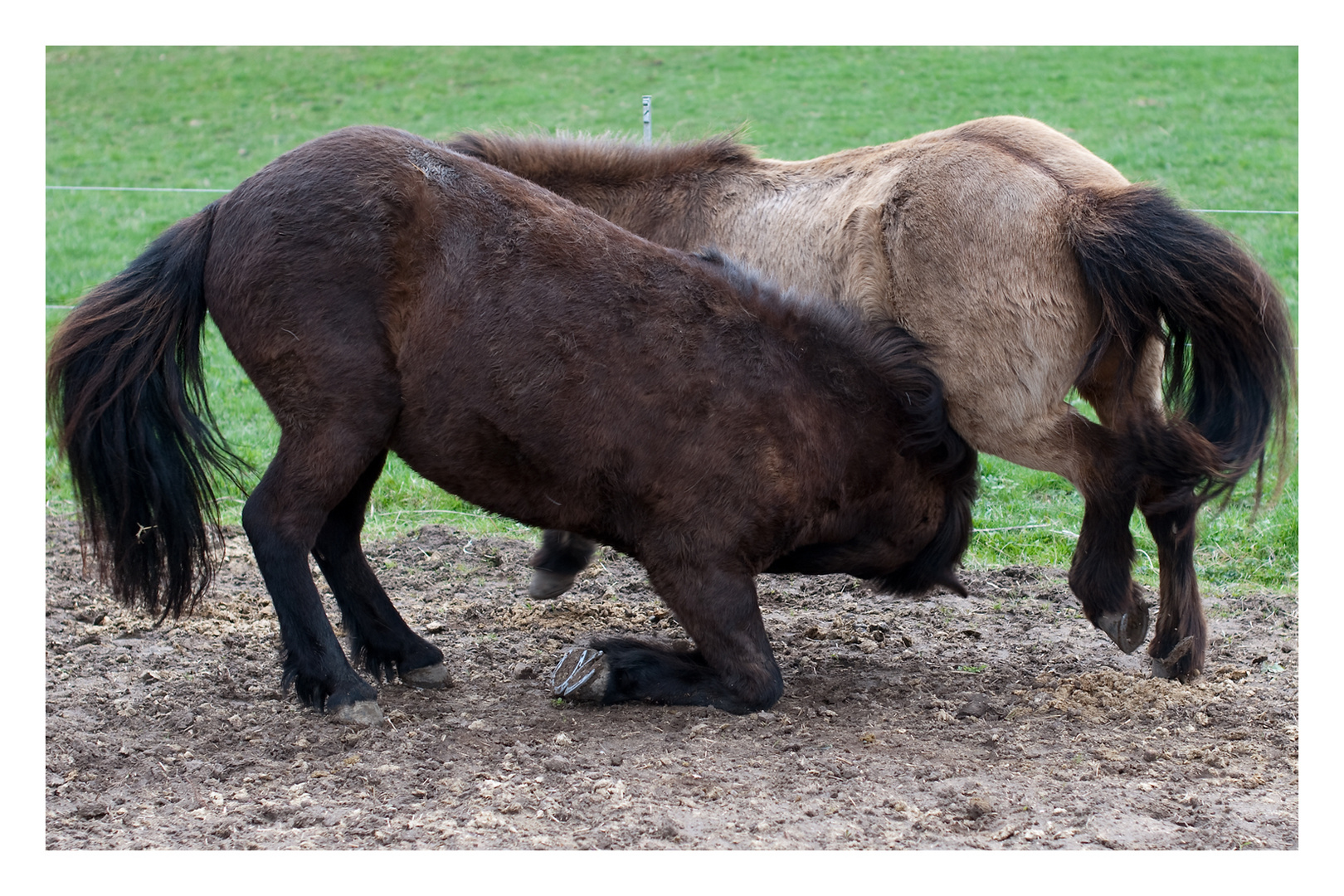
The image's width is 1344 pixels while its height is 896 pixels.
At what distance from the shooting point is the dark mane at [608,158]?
4.30m

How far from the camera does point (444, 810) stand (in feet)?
9.78

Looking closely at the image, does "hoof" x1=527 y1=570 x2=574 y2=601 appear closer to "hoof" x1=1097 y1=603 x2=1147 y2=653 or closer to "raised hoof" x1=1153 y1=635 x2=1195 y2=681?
"hoof" x1=1097 y1=603 x2=1147 y2=653

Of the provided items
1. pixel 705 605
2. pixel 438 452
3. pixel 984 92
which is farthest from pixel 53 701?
pixel 984 92

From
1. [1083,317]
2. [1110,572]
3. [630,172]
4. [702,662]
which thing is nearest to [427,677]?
[702,662]

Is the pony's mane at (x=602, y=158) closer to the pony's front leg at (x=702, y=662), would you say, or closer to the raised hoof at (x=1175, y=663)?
the pony's front leg at (x=702, y=662)

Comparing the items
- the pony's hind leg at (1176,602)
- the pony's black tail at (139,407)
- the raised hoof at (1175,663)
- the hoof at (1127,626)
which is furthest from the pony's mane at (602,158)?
the raised hoof at (1175,663)

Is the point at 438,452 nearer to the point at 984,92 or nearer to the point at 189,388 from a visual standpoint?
the point at 189,388

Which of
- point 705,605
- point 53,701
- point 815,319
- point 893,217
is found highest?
point 893,217

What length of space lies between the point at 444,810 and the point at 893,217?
228 centimetres

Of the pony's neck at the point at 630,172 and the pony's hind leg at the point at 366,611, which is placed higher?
the pony's neck at the point at 630,172

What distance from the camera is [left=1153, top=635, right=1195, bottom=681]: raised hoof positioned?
3885 millimetres

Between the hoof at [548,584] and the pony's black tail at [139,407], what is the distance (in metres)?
1.50

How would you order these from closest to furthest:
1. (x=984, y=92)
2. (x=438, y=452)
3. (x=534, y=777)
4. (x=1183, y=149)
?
(x=534, y=777) → (x=438, y=452) → (x=1183, y=149) → (x=984, y=92)

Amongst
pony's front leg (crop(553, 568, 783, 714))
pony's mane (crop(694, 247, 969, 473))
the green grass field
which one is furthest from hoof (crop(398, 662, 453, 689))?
the green grass field
